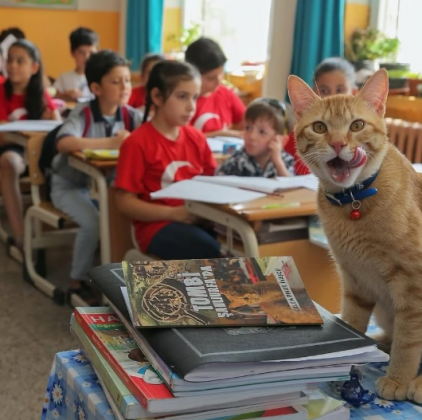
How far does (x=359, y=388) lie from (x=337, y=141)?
338mm

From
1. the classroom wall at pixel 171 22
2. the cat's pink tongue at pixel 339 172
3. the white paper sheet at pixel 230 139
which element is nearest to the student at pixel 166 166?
the white paper sheet at pixel 230 139

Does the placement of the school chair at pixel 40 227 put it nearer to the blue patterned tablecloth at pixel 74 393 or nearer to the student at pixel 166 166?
the student at pixel 166 166

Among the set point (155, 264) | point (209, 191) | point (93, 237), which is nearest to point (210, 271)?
point (155, 264)

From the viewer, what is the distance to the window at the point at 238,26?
523 cm

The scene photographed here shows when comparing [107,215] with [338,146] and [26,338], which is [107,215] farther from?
[338,146]

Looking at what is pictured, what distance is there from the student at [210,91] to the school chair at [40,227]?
0.88 m

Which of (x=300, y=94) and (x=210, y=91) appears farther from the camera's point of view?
(x=210, y=91)

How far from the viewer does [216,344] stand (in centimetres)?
78

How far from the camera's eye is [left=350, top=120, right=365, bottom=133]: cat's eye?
0.92 m

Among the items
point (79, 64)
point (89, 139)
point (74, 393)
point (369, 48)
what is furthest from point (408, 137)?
point (74, 393)

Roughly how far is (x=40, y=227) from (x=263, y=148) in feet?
4.62

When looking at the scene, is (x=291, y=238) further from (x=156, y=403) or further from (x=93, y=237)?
(x=156, y=403)

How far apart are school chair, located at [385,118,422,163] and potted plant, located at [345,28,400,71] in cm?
55

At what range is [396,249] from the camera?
92 cm
